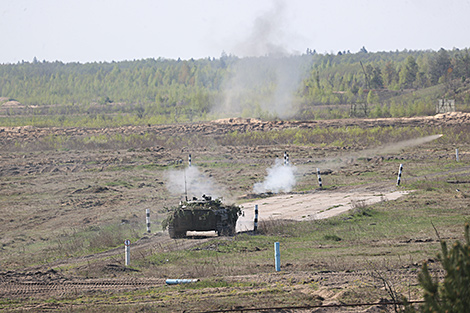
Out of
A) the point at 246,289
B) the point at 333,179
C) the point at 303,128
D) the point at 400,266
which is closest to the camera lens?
the point at 246,289

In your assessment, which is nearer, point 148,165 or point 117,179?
point 117,179

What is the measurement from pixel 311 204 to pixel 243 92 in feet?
193

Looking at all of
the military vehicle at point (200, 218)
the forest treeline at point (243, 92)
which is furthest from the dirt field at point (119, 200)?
the forest treeline at point (243, 92)

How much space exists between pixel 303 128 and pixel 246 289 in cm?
5680

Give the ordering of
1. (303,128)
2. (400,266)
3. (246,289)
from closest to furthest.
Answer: (246,289), (400,266), (303,128)

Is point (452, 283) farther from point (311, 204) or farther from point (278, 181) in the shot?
point (278, 181)

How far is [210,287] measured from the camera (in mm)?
11984

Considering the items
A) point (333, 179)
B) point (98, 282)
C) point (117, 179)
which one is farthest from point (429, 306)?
point (117, 179)

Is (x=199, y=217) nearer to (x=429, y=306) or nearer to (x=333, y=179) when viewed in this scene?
(x=429, y=306)

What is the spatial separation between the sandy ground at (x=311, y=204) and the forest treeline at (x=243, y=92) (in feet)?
137

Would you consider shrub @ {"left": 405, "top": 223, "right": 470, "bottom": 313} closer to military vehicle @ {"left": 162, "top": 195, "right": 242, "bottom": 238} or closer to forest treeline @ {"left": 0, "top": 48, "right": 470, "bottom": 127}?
military vehicle @ {"left": 162, "top": 195, "right": 242, "bottom": 238}

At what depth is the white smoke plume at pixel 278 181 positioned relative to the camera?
3384 cm

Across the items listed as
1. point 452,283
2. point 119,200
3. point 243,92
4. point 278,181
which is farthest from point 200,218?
point 243,92

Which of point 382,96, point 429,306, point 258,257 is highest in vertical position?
point 382,96
